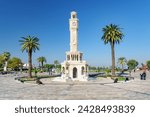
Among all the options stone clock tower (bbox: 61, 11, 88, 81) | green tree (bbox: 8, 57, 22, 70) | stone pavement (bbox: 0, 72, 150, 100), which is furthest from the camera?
green tree (bbox: 8, 57, 22, 70)

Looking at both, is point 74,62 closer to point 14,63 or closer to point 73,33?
point 73,33

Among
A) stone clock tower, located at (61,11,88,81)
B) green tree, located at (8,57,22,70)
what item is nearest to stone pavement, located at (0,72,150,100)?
stone clock tower, located at (61,11,88,81)

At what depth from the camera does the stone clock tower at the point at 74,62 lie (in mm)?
58219

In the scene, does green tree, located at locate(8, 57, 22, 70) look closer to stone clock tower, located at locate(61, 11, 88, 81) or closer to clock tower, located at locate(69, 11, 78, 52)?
stone clock tower, located at locate(61, 11, 88, 81)

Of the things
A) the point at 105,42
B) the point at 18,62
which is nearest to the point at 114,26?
the point at 105,42

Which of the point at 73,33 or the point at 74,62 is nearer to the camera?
the point at 74,62

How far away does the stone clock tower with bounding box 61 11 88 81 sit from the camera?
191ft

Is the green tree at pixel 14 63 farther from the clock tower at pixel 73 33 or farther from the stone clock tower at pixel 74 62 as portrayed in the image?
the clock tower at pixel 73 33

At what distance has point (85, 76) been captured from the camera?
186ft

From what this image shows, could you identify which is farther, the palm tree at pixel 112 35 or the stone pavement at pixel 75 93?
the palm tree at pixel 112 35

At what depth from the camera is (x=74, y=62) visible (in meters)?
58.8

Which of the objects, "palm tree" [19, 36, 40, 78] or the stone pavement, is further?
"palm tree" [19, 36, 40, 78]

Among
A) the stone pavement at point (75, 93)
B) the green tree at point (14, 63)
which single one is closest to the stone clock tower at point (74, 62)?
the stone pavement at point (75, 93)

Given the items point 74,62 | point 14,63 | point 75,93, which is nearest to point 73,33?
point 74,62
